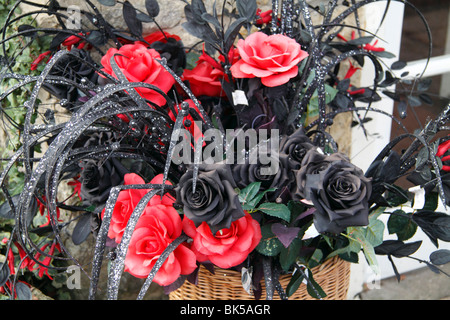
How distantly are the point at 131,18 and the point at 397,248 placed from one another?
27.4 inches

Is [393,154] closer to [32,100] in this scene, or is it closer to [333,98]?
[333,98]

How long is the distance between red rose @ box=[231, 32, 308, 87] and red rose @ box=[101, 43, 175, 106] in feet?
0.44

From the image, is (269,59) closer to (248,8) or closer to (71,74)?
(248,8)

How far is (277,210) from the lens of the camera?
25.1 inches

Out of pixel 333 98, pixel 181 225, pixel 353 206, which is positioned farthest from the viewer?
pixel 333 98

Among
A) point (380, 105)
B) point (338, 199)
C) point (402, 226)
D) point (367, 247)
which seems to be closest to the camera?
point (338, 199)

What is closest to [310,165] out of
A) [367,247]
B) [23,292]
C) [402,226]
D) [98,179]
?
[367,247]

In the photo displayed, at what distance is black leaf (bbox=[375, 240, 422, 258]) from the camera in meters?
0.76

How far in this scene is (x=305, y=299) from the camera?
800mm

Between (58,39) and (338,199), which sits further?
(58,39)

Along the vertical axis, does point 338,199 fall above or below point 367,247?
above
